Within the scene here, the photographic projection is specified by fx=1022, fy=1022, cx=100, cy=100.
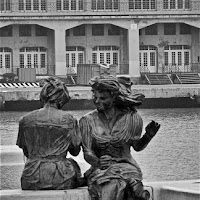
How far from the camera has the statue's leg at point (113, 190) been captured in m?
7.75

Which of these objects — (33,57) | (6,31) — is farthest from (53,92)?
(6,31)

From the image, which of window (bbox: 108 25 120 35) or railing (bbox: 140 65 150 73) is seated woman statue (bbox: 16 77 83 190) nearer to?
railing (bbox: 140 65 150 73)

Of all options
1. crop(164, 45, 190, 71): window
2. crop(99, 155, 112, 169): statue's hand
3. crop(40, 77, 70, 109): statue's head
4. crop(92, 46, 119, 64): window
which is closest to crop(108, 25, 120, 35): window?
crop(92, 46, 119, 64): window

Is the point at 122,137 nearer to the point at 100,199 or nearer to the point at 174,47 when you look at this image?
the point at 100,199

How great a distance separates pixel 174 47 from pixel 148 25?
278 centimetres

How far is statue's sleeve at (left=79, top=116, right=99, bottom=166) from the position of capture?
8016 millimetres

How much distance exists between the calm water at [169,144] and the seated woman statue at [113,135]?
7.59 m

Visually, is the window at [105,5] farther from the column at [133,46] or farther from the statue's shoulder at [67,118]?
the statue's shoulder at [67,118]

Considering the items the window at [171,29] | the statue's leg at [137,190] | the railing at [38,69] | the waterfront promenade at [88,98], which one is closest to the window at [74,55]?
the railing at [38,69]

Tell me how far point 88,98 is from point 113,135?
3113cm

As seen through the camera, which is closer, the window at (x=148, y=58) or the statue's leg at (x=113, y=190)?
the statue's leg at (x=113, y=190)

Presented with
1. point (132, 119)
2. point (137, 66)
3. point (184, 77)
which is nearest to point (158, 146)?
point (132, 119)

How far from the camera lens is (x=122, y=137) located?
8.14 metres

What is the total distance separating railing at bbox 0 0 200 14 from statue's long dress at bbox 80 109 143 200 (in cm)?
5356
